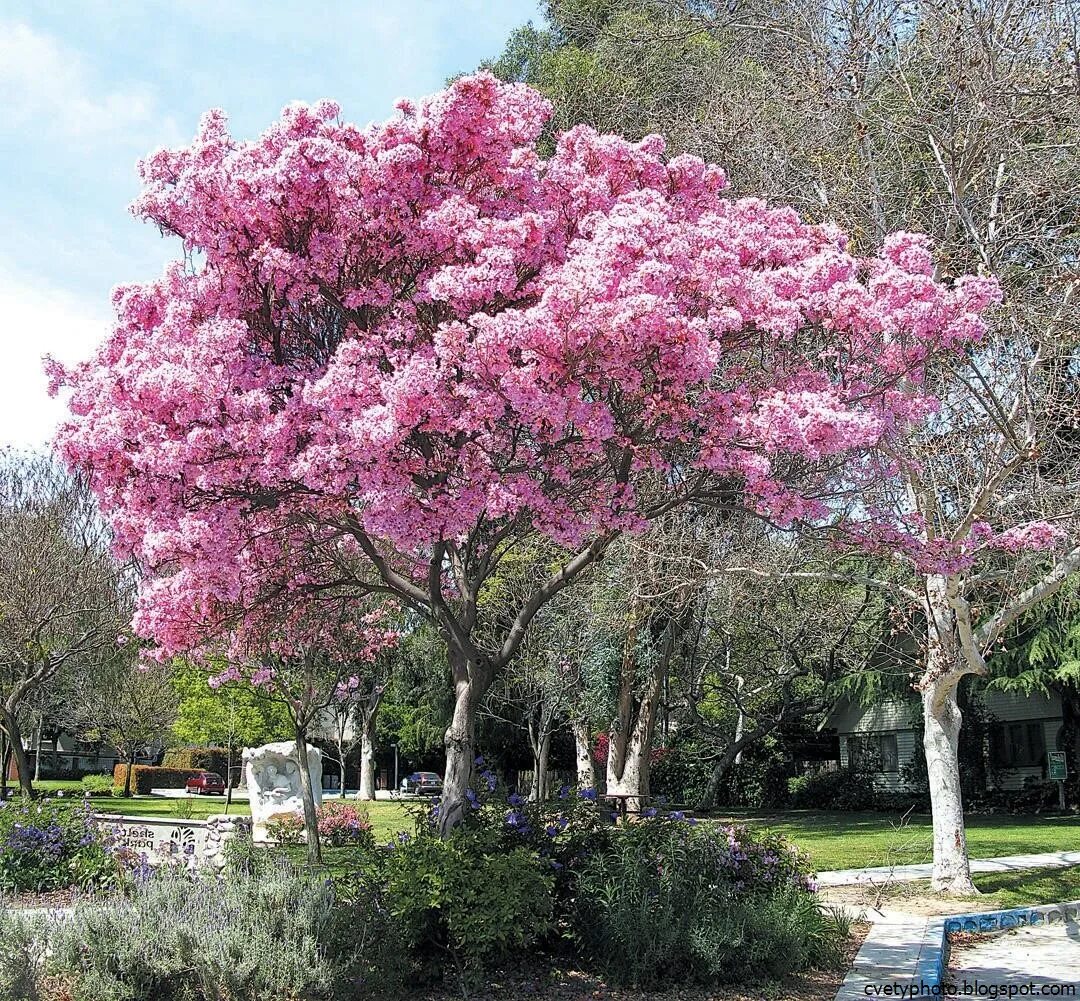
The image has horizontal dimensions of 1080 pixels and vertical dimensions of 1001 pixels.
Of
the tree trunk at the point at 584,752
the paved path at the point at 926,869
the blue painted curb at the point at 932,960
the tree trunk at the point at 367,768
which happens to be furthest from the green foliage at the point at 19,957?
the tree trunk at the point at 367,768

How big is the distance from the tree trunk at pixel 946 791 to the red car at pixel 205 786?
35095mm

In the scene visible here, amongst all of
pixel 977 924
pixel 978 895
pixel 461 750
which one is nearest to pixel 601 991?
pixel 461 750

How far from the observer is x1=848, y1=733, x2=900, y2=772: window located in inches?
1273

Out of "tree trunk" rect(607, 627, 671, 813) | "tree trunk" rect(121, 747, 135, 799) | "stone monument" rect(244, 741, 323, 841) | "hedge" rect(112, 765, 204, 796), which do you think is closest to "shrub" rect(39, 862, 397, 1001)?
"stone monument" rect(244, 741, 323, 841)

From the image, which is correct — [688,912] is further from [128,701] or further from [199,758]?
[199,758]

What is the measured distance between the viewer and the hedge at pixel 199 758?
48.5 metres

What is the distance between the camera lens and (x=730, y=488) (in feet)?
25.4

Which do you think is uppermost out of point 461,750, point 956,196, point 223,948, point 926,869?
point 956,196

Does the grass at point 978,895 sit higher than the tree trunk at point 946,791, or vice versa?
the tree trunk at point 946,791

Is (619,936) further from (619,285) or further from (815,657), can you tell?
(815,657)

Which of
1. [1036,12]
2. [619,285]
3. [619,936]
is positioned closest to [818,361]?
[619,285]

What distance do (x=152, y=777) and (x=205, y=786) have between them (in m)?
2.58

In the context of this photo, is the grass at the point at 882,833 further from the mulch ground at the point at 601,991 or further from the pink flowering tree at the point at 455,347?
the pink flowering tree at the point at 455,347

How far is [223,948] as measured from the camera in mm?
5512
